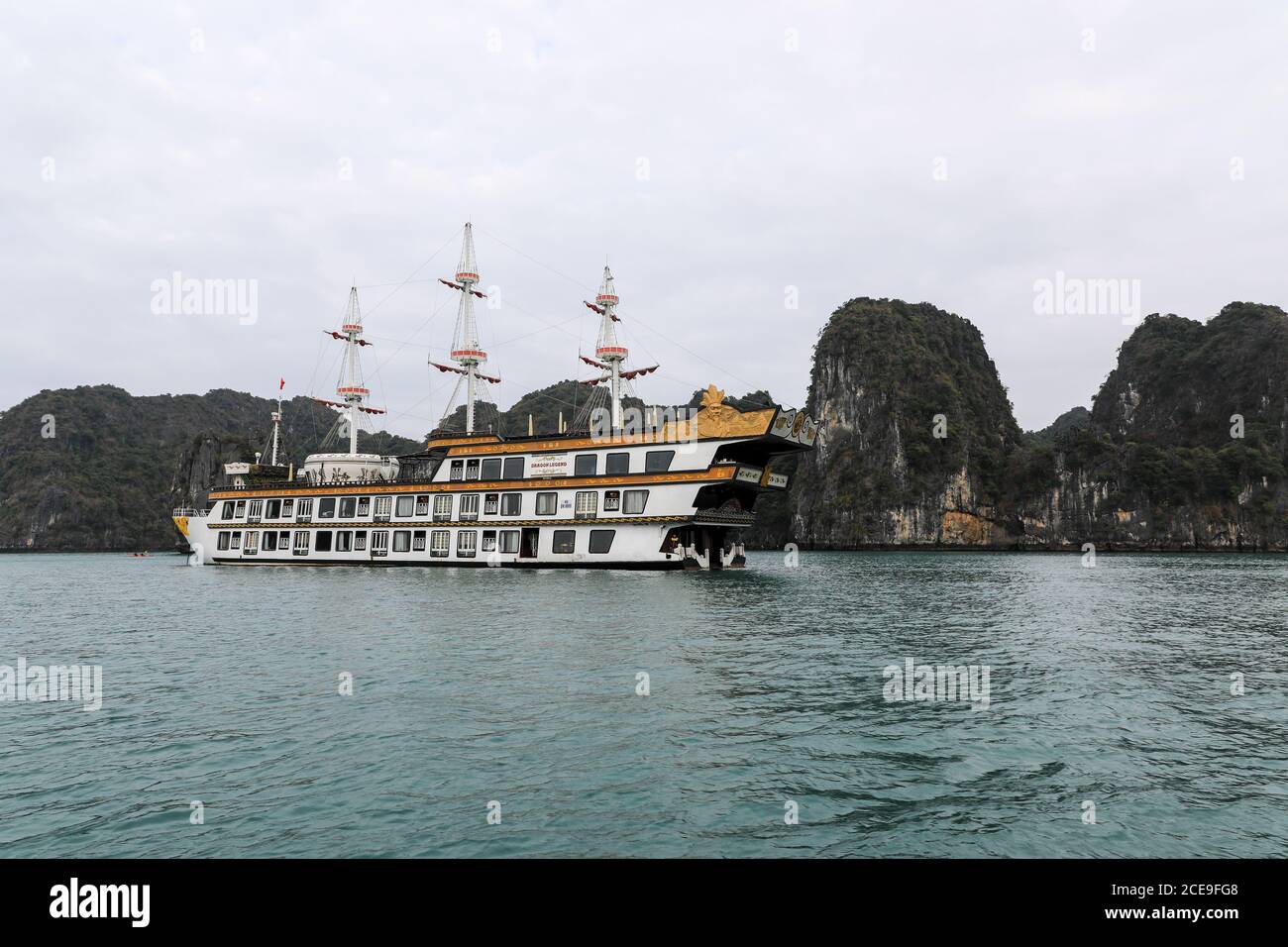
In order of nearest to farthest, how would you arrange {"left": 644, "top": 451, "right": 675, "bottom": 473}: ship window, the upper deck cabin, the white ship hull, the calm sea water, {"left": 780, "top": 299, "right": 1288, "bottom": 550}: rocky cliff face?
the calm sea water < the upper deck cabin < the white ship hull < {"left": 644, "top": 451, "right": 675, "bottom": 473}: ship window < {"left": 780, "top": 299, "right": 1288, "bottom": 550}: rocky cliff face

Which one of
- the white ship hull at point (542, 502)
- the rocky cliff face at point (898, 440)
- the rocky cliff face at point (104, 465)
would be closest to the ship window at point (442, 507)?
the white ship hull at point (542, 502)

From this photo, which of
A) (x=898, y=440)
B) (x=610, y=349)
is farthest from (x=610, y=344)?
(x=898, y=440)

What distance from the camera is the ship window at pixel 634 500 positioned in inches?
1679

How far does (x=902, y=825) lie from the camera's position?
768cm

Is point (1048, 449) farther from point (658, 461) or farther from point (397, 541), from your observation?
point (397, 541)

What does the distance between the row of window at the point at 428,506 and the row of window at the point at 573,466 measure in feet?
3.91

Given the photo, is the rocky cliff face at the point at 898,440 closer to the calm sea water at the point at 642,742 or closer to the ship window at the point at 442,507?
the ship window at the point at 442,507

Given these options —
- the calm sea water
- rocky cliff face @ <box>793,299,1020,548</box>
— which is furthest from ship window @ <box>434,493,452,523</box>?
rocky cliff face @ <box>793,299,1020,548</box>

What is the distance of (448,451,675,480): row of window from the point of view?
42688 millimetres

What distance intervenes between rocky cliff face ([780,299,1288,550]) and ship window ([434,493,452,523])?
93.9 meters

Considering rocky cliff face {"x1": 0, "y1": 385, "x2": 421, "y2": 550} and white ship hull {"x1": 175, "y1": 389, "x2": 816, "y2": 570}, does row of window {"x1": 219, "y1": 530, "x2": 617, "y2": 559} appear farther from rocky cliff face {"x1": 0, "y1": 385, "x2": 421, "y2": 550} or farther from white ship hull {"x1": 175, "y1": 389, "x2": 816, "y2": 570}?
rocky cliff face {"x1": 0, "y1": 385, "x2": 421, "y2": 550}

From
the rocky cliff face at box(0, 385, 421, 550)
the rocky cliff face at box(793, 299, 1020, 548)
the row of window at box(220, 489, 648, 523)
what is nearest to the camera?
the row of window at box(220, 489, 648, 523)

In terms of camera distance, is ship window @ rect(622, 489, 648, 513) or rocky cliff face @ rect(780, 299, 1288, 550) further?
rocky cliff face @ rect(780, 299, 1288, 550)

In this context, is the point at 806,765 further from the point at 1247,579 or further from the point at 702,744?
the point at 1247,579
